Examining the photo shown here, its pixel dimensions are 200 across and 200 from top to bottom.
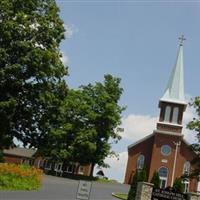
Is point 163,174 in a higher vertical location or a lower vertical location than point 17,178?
higher

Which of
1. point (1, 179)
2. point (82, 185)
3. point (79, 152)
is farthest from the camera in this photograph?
point (79, 152)

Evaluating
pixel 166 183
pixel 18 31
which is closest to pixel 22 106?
pixel 18 31

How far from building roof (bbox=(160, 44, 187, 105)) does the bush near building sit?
49.4m

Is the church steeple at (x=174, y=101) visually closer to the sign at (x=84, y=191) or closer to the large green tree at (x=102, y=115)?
the large green tree at (x=102, y=115)

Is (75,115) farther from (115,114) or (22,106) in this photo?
(22,106)

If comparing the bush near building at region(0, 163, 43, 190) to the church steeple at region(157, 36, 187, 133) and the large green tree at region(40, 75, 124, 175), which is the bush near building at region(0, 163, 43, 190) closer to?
the large green tree at region(40, 75, 124, 175)

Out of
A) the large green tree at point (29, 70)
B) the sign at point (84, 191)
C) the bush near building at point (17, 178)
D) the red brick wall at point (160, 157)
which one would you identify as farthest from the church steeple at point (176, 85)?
the sign at point (84, 191)

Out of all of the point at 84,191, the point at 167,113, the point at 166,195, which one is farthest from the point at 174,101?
the point at 84,191

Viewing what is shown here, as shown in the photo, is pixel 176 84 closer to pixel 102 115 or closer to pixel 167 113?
pixel 167 113

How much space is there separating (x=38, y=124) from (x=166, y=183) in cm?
4415

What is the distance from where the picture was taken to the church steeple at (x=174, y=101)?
81.9 m

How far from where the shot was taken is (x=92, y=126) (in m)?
66.1

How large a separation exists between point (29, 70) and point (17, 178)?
7.17 metres

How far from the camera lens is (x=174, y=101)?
3268 inches
